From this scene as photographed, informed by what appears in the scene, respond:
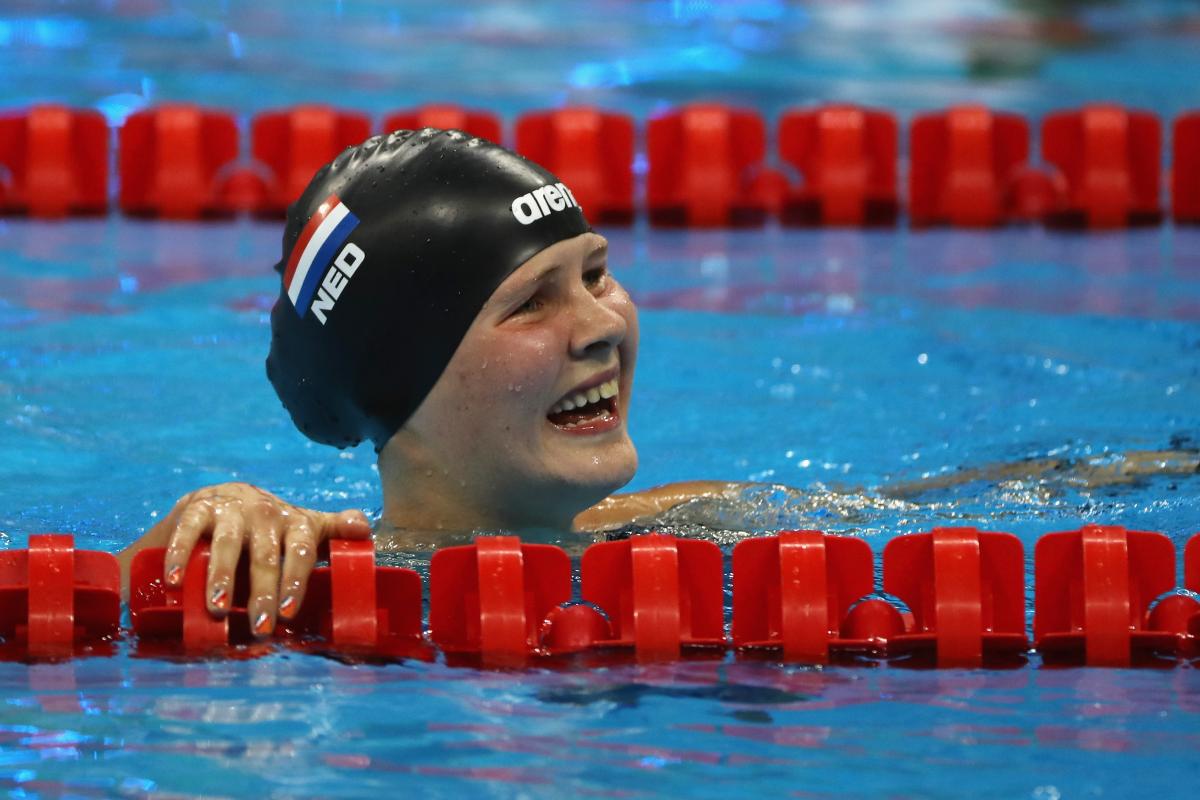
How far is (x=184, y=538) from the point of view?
104 inches

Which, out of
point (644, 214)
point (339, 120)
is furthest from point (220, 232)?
point (644, 214)

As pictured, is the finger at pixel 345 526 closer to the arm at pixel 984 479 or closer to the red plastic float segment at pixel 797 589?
the red plastic float segment at pixel 797 589

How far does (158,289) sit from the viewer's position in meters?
6.76

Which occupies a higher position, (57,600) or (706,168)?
(706,168)

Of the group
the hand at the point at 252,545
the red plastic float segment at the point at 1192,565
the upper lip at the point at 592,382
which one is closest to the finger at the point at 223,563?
the hand at the point at 252,545

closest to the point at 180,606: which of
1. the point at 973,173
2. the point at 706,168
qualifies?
the point at 706,168

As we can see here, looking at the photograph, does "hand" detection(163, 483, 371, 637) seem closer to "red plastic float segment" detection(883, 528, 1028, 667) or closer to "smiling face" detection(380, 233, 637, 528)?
"smiling face" detection(380, 233, 637, 528)

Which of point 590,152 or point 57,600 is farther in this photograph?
point 590,152

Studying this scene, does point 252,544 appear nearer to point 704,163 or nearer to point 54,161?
point 704,163

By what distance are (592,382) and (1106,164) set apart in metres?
6.10

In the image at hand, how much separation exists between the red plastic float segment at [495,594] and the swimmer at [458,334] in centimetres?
17

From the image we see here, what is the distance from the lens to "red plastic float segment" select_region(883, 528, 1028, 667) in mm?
2811

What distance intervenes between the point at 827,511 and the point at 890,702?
1.31 meters

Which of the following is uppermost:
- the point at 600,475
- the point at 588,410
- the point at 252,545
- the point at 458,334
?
the point at 458,334
